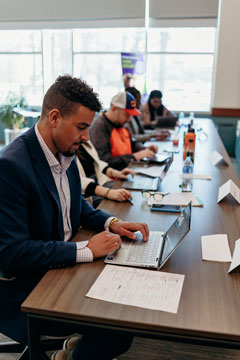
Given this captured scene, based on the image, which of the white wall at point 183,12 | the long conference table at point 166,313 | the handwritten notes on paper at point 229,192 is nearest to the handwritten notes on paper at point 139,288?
the long conference table at point 166,313

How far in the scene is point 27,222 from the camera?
4.51 ft

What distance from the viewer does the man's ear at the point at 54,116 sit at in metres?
1.39

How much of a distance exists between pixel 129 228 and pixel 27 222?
1.45ft

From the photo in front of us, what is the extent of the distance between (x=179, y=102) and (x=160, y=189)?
516 cm

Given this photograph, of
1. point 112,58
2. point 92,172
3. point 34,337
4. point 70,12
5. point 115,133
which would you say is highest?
point 70,12

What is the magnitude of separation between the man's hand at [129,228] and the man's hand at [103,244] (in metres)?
0.13

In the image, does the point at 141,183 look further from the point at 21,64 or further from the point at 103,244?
the point at 21,64

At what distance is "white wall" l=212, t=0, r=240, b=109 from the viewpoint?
6.29 metres

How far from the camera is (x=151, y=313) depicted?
1101 mm

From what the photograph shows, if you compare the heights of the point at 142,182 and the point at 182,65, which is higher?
the point at 182,65

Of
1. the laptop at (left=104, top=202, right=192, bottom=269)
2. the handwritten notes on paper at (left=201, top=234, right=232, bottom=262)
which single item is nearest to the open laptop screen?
the laptop at (left=104, top=202, right=192, bottom=269)

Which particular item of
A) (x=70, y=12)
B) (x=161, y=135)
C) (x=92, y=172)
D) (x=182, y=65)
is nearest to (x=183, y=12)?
(x=182, y=65)

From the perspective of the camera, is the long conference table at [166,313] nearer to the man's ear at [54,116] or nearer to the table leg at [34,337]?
the table leg at [34,337]

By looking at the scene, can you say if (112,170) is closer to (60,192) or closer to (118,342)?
(60,192)
